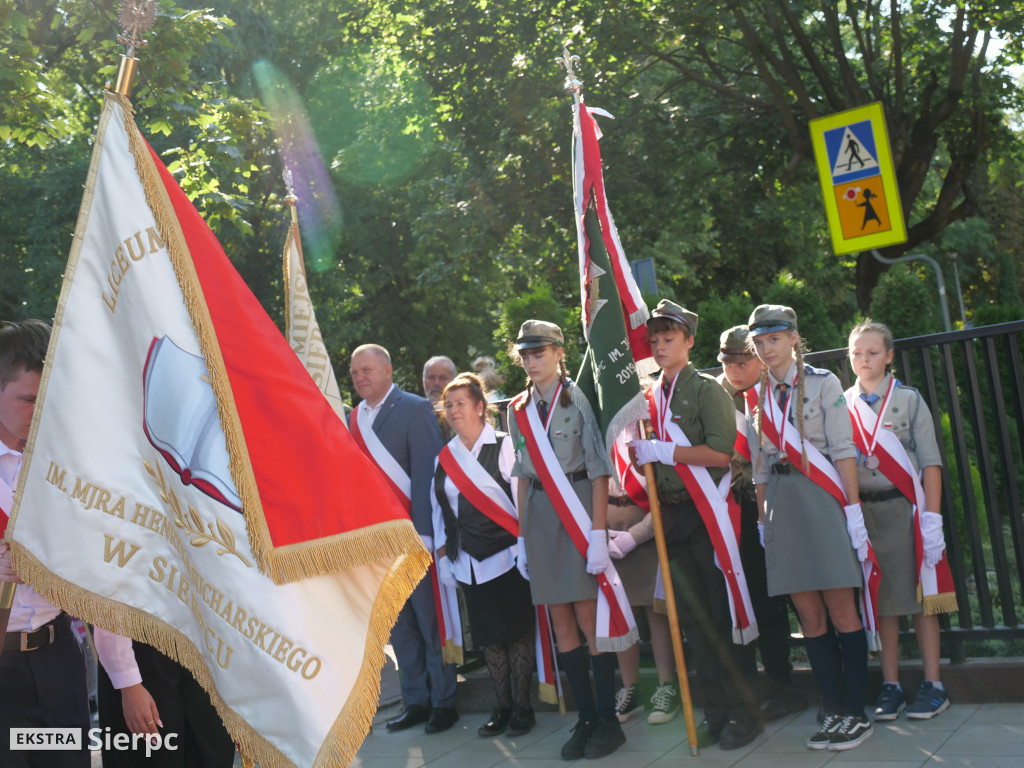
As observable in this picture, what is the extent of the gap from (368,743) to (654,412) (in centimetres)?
257

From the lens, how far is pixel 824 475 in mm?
5062

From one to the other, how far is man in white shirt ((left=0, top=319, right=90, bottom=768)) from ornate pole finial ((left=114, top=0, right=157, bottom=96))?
2.65 ft

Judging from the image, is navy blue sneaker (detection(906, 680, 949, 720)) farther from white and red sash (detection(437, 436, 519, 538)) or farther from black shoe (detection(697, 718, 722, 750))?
white and red sash (detection(437, 436, 519, 538))

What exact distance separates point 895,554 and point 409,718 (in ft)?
9.98

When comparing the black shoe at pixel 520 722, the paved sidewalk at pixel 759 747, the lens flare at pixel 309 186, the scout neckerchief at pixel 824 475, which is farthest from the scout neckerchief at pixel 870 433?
the lens flare at pixel 309 186

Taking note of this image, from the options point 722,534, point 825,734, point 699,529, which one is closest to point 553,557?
point 699,529

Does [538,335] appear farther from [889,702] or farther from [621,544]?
[889,702]

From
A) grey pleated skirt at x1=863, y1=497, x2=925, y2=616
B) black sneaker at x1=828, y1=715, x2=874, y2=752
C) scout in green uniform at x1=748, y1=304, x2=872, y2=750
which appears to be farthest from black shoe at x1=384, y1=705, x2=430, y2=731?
grey pleated skirt at x1=863, y1=497, x2=925, y2=616

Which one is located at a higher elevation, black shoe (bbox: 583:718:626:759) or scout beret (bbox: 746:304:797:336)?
scout beret (bbox: 746:304:797:336)

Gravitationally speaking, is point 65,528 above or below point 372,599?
above

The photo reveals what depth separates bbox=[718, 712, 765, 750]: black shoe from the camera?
5152mm

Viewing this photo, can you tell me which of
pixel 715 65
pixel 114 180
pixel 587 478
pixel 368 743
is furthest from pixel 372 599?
pixel 715 65

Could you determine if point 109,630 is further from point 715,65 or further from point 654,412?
point 715,65

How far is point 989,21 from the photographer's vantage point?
11.9m
